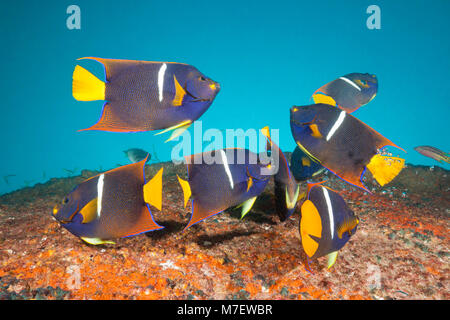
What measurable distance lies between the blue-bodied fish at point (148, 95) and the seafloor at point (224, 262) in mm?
1134

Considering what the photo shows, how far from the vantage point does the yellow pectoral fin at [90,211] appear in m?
1.59

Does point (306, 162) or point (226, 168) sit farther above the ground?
point (226, 168)

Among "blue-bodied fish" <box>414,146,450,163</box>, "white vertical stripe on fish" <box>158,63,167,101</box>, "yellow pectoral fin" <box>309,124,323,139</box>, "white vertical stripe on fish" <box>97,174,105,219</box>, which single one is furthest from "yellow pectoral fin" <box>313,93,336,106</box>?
"blue-bodied fish" <box>414,146,450,163</box>

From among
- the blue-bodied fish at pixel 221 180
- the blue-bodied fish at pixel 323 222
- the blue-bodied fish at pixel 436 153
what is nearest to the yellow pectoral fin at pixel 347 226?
the blue-bodied fish at pixel 323 222

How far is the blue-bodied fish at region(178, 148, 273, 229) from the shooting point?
5.85 ft

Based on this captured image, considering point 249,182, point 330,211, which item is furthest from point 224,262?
point 330,211

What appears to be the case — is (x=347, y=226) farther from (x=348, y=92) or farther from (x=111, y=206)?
(x=348, y=92)

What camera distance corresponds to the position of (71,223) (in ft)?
5.25

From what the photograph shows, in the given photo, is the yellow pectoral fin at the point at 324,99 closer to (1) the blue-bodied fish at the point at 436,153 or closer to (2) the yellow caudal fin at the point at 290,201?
(2) the yellow caudal fin at the point at 290,201

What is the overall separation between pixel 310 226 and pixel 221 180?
0.74m

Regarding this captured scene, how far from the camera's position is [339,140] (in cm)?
192

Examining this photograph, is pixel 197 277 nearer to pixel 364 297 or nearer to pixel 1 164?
pixel 364 297

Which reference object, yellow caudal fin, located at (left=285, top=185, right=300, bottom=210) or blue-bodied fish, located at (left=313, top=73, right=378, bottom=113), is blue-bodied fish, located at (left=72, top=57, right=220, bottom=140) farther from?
blue-bodied fish, located at (left=313, top=73, right=378, bottom=113)
